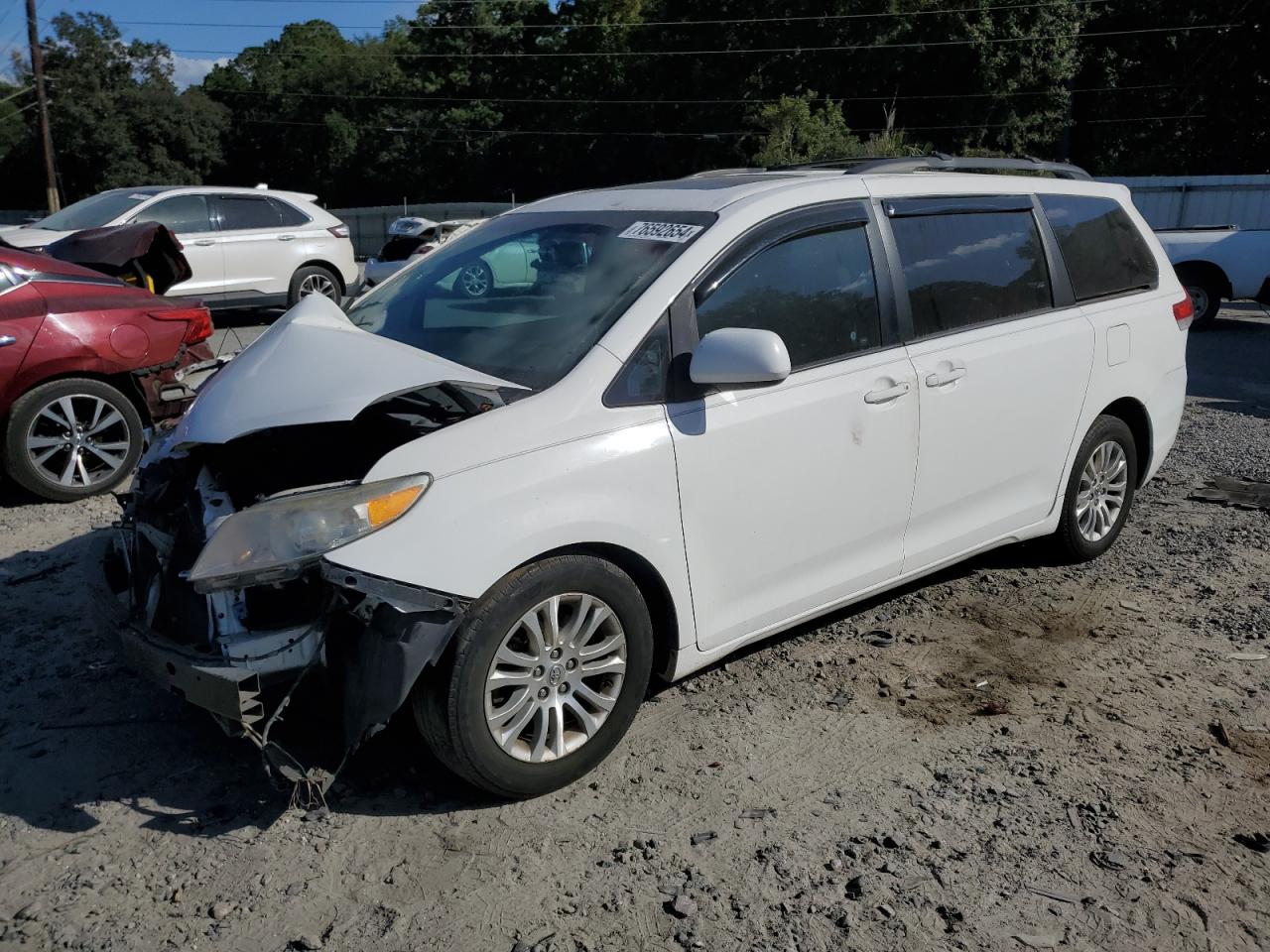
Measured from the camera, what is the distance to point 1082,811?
3.51m

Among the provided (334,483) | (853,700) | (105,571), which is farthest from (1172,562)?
(105,571)

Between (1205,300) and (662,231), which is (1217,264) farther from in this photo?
(662,231)

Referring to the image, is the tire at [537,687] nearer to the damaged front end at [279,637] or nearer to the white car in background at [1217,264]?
the damaged front end at [279,637]

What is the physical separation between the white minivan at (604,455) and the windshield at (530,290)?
1cm

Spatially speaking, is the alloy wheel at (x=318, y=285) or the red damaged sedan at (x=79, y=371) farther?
the alloy wheel at (x=318, y=285)

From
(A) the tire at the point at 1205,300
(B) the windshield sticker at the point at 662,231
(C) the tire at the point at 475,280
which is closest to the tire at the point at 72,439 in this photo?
(C) the tire at the point at 475,280

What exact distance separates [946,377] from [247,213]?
12.0 metres

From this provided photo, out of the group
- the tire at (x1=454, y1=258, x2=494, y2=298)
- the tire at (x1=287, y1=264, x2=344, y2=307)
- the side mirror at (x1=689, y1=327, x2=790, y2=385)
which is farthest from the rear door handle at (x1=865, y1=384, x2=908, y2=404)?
the tire at (x1=287, y1=264, x2=344, y2=307)

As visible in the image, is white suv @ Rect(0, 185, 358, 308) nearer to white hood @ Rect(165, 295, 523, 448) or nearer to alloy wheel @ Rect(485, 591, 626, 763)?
white hood @ Rect(165, 295, 523, 448)

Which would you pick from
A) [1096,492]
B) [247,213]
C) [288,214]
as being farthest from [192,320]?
[288,214]

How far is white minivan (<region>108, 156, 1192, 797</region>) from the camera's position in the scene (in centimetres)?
327

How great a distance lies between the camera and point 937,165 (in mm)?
5008

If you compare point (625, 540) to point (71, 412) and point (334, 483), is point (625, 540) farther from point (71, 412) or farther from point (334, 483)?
point (71, 412)

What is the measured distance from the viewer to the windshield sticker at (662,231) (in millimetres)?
3979
